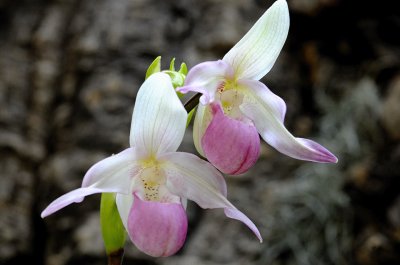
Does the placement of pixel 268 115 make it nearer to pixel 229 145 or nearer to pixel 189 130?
pixel 229 145

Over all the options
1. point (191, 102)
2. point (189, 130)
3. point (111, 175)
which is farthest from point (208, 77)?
point (189, 130)

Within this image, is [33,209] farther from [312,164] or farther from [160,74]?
[160,74]

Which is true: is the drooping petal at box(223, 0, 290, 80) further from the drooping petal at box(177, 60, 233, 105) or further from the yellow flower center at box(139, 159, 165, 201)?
the yellow flower center at box(139, 159, 165, 201)

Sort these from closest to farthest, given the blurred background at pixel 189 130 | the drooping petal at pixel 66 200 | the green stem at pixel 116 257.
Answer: the drooping petal at pixel 66 200 → the green stem at pixel 116 257 → the blurred background at pixel 189 130

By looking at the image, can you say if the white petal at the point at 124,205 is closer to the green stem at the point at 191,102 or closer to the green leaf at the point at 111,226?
the green leaf at the point at 111,226

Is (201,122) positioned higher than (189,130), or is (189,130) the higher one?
(201,122)

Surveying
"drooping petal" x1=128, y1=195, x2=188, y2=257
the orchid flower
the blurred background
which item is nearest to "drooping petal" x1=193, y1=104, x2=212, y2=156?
→ the orchid flower

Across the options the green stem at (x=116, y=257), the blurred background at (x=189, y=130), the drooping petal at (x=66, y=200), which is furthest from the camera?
the blurred background at (x=189, y=130)

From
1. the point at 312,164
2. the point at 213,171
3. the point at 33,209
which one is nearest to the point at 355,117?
the point at 312,164

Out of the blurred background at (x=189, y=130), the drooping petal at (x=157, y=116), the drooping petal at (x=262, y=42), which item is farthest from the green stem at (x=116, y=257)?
the blurred background at (x=189, y=130)
